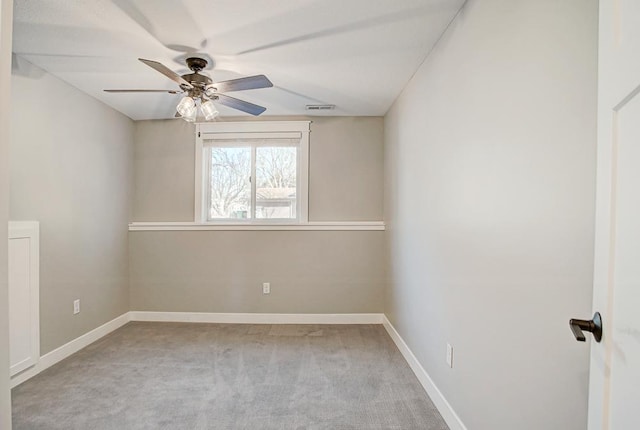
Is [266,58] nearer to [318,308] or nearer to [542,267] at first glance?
[542,267]

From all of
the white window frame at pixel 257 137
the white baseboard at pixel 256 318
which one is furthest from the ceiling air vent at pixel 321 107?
the white baseboard at pixel 256 318

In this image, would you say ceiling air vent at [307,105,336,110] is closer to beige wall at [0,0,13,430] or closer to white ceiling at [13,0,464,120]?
white ceiling at [13,0,464,120]

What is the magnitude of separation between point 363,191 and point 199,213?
1958 millimetres

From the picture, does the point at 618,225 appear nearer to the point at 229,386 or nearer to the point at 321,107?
the point at 229,386

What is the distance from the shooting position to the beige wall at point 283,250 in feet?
11.9

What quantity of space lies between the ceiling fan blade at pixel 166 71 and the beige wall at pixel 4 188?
84 centimetres

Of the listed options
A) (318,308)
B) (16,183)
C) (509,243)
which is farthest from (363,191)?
(16,183)

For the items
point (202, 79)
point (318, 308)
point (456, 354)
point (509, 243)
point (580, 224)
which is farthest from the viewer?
point (318, 308)

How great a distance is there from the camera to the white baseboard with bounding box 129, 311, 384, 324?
360 centimetres

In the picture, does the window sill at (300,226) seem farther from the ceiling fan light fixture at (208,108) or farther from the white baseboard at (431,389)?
the ceiling fan light fixture at (208,108)

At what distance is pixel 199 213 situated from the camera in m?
A: 3.67

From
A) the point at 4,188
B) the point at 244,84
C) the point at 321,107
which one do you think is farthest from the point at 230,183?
the point at 4,188

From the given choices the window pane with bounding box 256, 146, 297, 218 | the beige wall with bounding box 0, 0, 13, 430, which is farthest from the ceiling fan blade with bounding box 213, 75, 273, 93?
the window pane with bounding box 256, 146, 297, 218

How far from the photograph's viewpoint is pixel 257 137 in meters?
3.65
